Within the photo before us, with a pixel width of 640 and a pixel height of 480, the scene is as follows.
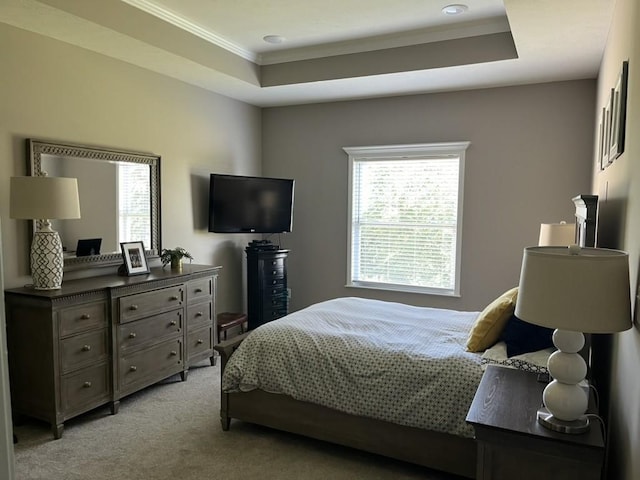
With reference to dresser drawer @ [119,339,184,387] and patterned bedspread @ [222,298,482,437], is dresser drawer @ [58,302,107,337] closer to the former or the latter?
dresser drawer @ [119,339,184,387]

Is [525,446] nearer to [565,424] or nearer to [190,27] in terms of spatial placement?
[565,424]

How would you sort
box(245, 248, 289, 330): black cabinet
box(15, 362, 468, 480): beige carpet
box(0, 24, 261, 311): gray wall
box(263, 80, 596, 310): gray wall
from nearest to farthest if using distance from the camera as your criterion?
box(15, 362, 468, 480): beige carpet < box(0, 24, 261, 311): gray wall < box(263, 80, 596, 310): gray wall < box(245, 248, 289, 330): black cabinet

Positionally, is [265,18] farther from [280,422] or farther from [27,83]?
[280,422]

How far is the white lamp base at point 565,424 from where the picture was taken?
1.70 metres

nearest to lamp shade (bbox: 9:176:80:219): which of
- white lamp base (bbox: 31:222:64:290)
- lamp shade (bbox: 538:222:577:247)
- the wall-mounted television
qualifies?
white lamp base (bbox: 31:222:64:290)

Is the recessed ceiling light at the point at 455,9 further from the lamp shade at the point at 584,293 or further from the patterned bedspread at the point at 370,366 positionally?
the lamp shade at the point at 584,293

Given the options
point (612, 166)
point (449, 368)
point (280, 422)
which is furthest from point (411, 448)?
point (612, 166)

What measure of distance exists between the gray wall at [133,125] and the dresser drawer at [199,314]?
0.72 metres

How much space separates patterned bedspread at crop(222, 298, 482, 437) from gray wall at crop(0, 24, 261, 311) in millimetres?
1719

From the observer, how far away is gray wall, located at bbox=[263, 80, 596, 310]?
4496 millimetres

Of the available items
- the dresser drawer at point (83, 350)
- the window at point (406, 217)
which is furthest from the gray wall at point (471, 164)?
the dresser drawer at point (83, 350)

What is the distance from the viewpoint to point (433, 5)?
11.5 ft

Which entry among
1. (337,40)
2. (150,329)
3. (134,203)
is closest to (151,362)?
(150,329)

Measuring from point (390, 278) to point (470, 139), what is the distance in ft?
5.59
